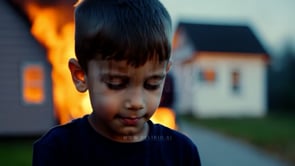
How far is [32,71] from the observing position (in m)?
11.8

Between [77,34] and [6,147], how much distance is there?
33.0 feet

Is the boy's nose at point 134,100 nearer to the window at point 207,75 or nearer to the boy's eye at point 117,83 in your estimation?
the boy's eye at point 117,83

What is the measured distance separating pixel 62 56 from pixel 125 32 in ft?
11.1

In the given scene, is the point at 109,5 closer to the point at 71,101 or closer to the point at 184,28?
the point at 71,101

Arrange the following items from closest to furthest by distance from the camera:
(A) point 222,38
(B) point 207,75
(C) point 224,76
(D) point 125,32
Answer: (D) point 125,32, (B) point 207,75, (C) point 224,76, (A) point 222,38

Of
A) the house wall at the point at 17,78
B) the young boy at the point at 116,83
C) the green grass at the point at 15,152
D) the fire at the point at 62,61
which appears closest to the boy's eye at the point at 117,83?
the young boy at the point at 116,83

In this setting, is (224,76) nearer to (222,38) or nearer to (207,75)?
(207,75)

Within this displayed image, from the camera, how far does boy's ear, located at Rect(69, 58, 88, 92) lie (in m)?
1.35

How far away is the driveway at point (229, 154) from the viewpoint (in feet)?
29.3

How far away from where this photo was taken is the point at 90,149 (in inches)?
52.7

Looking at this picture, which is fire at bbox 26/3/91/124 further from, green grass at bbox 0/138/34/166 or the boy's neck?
green grass at bbox 0/138/34/166

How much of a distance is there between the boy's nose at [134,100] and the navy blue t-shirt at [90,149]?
16 centimetres

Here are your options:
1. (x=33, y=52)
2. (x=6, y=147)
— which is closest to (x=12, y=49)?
(x=33, y=52)

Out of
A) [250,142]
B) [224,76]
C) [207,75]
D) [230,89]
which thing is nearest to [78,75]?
[250,142]
